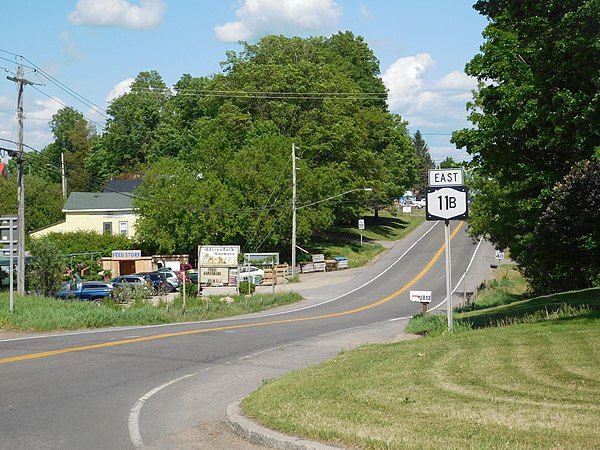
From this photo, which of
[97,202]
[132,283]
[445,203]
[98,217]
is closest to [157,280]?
Answer: [132,283]

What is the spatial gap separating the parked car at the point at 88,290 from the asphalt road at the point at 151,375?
36.5 feet

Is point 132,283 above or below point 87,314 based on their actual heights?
above

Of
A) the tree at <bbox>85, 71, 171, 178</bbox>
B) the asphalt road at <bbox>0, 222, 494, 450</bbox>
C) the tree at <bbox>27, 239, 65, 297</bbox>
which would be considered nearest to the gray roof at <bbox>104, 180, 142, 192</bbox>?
the tree at <bbox>85, 71, 171, 178</bbox>

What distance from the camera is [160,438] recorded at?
9.48m

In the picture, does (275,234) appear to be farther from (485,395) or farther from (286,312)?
(485,395)

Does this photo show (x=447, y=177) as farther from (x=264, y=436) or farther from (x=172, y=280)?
(x=172, y=280)

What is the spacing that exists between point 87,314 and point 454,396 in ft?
66.2

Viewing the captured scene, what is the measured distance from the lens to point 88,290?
4369 centimetres

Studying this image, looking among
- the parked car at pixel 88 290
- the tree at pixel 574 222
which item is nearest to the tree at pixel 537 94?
the tree at pixel 574 222

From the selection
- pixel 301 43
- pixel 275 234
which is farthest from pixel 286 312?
pixel 301 43

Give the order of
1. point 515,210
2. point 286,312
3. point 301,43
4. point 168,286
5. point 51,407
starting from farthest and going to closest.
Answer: point 301,43
point 168,286
point 286,312
point 515,210
point 51,407

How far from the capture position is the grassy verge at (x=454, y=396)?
304 inches

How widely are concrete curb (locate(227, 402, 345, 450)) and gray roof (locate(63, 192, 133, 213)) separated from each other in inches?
2619

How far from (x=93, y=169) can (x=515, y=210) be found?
91.9 m
